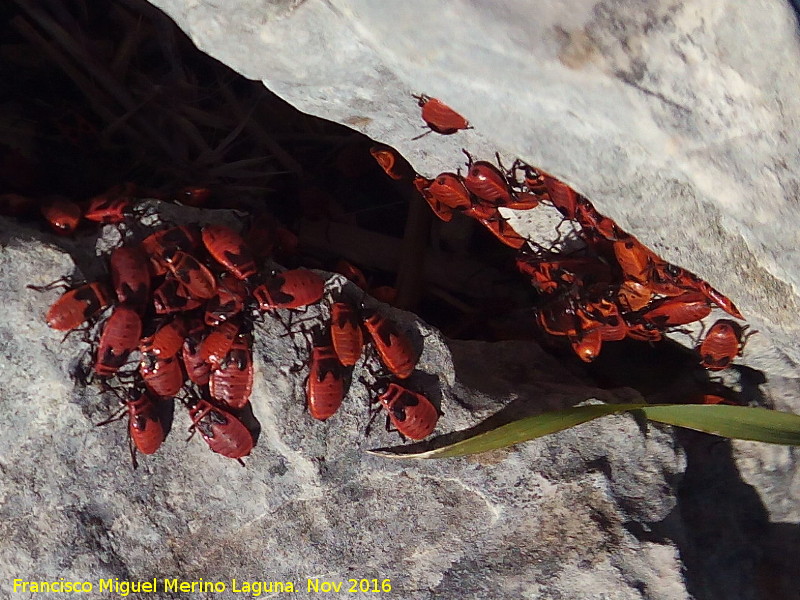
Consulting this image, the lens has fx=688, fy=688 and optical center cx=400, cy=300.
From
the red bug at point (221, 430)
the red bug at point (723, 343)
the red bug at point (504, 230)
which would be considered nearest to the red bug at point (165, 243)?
the red bug at point (221, 430)

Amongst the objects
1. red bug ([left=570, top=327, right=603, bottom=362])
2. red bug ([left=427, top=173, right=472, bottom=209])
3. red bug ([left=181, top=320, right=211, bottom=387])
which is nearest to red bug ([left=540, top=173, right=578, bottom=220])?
red bug ([left=427, top=173, right=472, bottom=209])

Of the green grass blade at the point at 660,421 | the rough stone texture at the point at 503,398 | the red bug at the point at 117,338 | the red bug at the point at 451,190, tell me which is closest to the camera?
the rough stone texture at the point at 503,398

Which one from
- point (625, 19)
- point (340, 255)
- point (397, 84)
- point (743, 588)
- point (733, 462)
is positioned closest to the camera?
point (625, 19)

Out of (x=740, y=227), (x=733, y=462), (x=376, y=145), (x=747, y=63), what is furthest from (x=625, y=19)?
(x=733, y=462)

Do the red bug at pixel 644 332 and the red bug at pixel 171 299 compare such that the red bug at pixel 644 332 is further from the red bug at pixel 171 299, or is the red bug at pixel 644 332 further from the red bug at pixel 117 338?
the red bug at pixel 117 338

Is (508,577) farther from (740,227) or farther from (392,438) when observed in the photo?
(740,227)

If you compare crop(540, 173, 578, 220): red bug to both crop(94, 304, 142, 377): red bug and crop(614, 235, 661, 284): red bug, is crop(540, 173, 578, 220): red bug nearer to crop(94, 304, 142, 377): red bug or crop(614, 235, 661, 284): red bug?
crop(614, 235, 661, 284): red bug

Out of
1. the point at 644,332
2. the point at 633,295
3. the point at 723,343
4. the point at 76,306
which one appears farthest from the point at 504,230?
the point at 76,306

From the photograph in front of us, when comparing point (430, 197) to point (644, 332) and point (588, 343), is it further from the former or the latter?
point (644, 332)
